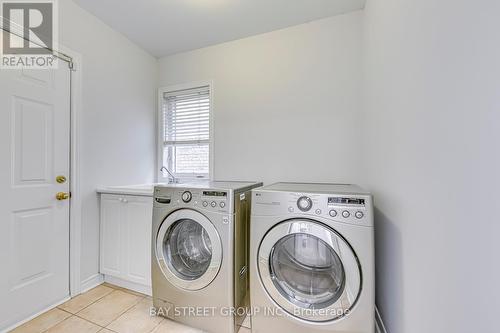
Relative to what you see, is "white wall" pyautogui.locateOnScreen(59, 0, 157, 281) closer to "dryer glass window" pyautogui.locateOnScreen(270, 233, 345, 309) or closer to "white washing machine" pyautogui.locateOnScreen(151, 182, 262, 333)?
"white washing machine" pyautogui.locateOnScreen(151, 182, 262, 333)

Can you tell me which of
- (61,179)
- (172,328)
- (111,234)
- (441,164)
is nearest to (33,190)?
(61,179)

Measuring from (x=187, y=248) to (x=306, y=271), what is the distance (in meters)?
0.88

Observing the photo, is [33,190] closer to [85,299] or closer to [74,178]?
[74,178]

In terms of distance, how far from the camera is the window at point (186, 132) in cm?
244

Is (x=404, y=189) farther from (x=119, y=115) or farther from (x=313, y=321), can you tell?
(x=119, y=115)

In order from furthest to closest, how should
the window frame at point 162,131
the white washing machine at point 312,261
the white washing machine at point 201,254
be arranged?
the window frame at point 162,131 < the white washing machine at point 201,254 < the white washing machine at point 312,261

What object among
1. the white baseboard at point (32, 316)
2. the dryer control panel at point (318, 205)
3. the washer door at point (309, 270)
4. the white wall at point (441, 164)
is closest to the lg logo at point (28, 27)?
the white baseboard at point (32, 316)

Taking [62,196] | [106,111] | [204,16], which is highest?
[204,16]

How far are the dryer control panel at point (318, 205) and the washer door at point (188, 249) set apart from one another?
15.6 inches

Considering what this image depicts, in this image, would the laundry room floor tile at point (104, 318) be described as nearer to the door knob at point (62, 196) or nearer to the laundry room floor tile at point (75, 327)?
the laundry room floor tile at point (75, 327)

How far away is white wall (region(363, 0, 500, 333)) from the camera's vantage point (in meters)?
0.48

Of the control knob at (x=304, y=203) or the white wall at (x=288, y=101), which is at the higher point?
the white wall at (x=288, y=101)

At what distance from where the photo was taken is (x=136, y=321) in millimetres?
1481

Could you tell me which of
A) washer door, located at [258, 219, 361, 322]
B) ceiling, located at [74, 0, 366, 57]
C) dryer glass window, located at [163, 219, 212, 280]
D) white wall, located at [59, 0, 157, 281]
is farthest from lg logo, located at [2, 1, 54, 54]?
washer door, located at [258, 219, 361, 322]
